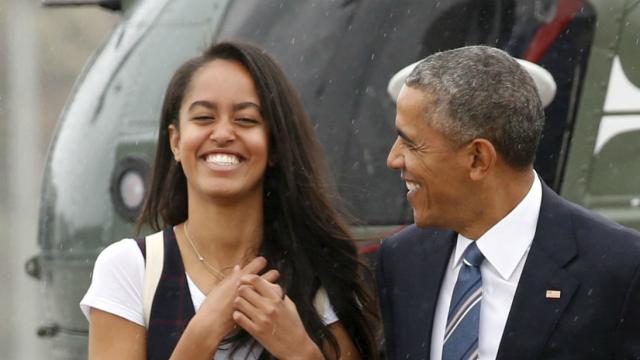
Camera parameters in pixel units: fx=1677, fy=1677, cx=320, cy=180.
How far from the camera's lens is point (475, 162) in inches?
157

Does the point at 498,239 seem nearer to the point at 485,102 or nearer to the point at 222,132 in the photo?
the point at 485,102

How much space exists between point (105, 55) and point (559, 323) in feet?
14.3

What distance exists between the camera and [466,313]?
395cm

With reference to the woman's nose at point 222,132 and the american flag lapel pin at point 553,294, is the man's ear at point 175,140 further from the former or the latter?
the american flag lapel pin at point 553,294

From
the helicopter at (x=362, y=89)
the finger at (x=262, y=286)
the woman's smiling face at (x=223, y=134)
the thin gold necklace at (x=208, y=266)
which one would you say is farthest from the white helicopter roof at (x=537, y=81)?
the finger at (x=262, y=286)

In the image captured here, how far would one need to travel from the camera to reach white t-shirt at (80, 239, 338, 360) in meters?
4.05

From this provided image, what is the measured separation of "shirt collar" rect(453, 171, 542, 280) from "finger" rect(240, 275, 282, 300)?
1.67 ft

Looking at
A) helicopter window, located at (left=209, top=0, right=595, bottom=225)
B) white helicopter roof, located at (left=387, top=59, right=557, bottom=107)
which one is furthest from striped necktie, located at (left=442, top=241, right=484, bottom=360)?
helicopter window, located at (left=209, top=0, right=595, bottom=225)

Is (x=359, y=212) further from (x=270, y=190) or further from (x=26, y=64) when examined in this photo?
(x=26, y=64)

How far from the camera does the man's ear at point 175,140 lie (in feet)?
14.1

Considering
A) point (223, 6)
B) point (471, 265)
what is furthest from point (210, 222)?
point (223, 6)

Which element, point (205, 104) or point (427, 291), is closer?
point (427, 291)

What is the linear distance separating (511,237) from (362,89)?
3.13 m

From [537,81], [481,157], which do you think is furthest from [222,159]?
[537,81]
